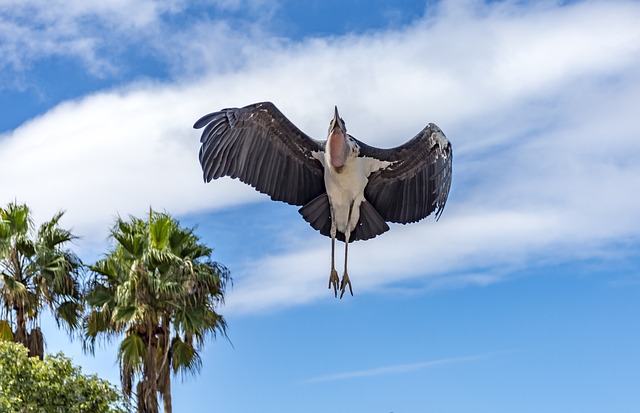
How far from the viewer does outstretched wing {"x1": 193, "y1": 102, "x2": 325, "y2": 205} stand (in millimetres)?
10305

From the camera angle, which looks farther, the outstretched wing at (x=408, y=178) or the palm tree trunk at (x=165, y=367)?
the palm tree trunk at (x=165, y=367)

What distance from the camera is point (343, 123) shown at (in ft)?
32.7

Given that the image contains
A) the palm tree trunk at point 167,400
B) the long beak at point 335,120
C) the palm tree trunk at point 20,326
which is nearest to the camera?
the long beak at point 335,120

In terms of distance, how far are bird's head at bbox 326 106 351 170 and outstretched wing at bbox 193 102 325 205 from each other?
0.48 metres

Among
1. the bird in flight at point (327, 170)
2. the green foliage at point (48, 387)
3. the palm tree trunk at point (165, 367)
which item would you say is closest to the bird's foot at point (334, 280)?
the bird in flight at point (327, 170)

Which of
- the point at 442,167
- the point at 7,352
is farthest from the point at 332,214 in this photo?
the point at 7,352

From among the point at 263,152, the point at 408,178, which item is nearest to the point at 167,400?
the point at 263,152

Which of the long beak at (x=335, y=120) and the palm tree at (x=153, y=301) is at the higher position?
the palm tree at (x=153, y=301)

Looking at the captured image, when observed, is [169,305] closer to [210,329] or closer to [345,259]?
[210,329]

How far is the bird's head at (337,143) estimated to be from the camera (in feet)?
Result: 32.1

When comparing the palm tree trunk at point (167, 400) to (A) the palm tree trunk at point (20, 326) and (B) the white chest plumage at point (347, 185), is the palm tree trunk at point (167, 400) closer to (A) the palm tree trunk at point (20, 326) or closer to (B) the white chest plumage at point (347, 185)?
(A) the palm tree trunk at point (20, 326)

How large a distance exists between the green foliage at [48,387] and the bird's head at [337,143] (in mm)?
6515

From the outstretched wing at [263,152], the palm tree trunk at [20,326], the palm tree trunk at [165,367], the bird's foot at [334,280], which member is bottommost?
the bird's foot at [334,280]

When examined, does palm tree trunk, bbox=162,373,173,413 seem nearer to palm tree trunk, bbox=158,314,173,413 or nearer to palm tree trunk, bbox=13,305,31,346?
palm tree trunk, bbox=158,314,173,413
